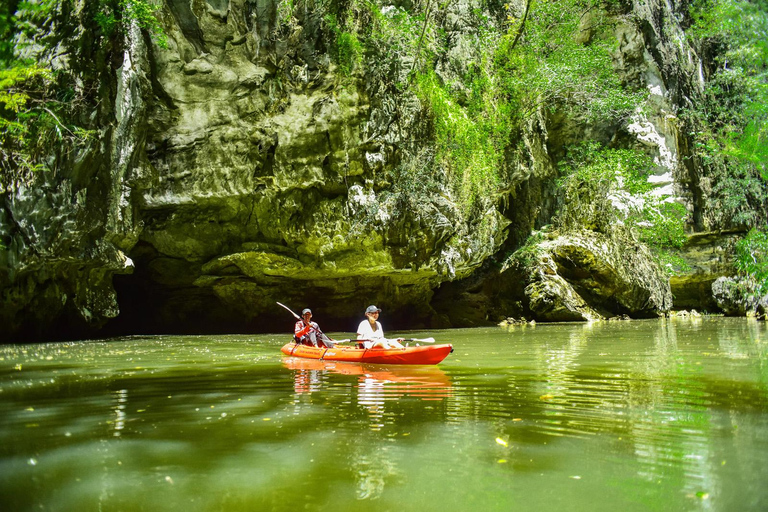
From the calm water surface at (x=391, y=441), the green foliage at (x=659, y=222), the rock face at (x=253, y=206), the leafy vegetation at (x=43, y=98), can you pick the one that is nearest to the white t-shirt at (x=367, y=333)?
the calm water surface at (x=391, y=441)

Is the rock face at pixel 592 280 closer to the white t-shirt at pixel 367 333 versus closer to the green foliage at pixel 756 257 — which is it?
→ the green foliage at pixel 756 257

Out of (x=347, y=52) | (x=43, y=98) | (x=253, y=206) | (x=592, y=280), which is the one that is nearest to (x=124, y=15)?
(x=43, y=98)

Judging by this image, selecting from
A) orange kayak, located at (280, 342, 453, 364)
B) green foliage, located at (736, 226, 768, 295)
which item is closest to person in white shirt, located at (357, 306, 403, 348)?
orange kayak, located at (280, 342, 453, 364)

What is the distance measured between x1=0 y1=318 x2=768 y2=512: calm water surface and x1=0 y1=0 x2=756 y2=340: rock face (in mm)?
7525

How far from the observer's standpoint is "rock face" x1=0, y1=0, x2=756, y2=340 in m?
12.4

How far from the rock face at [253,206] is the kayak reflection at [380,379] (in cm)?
758

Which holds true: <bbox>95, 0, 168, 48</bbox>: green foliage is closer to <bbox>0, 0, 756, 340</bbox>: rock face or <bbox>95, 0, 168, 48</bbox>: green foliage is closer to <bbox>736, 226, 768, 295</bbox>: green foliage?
<bbox>0, 0, 756, 340</bbox>: rock face

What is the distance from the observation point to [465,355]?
865cm

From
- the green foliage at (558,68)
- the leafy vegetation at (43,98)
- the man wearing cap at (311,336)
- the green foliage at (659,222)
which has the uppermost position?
the green foliage at (558,68)

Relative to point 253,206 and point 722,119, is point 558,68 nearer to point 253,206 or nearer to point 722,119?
point 722,119

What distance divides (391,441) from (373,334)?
15.8ft

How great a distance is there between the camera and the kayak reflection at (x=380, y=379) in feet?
16.2

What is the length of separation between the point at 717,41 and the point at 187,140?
26818 millimetres

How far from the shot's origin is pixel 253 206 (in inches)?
604
